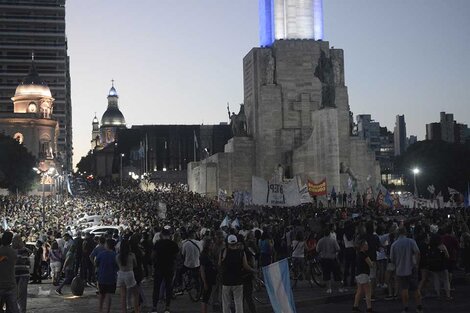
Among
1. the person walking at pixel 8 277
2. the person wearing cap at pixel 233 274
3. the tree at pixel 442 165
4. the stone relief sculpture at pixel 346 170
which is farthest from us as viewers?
the tree at pixel 442 165

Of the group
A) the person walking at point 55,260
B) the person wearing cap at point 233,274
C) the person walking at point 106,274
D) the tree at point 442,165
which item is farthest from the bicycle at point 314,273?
the tree at point 442,165

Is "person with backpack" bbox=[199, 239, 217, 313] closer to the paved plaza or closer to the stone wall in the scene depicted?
A: the paved plaza

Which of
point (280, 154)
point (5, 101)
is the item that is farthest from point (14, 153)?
point (5, 101)

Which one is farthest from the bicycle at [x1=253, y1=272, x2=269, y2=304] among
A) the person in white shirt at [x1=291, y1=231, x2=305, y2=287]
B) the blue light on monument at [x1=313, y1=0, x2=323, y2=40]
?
the blue light on monument at [x1=313, y1=0, x2=323, y2=40]

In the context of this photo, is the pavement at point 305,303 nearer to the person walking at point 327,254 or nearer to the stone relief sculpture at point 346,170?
the person walking at point 327,254

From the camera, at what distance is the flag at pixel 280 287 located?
905 centimetres

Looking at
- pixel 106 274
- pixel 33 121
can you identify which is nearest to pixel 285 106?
pixel 106 274

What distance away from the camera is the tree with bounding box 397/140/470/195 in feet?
249

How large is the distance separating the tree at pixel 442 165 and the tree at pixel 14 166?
4329 centimetres

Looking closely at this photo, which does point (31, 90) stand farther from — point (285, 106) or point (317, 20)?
point (317, 20)

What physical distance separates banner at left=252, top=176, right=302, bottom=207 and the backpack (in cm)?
1709

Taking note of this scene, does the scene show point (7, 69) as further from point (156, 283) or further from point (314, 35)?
point (156, 283)

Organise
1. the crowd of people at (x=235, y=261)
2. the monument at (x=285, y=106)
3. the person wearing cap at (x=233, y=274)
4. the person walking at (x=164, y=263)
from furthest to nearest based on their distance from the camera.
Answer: the monument at (x=285, y=106) → the person walking at (x=164, y=263) → the crowd of people at (x=235, y=261) → the person wearing cap at (x=233, y=274)

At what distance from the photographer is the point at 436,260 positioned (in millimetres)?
15156
